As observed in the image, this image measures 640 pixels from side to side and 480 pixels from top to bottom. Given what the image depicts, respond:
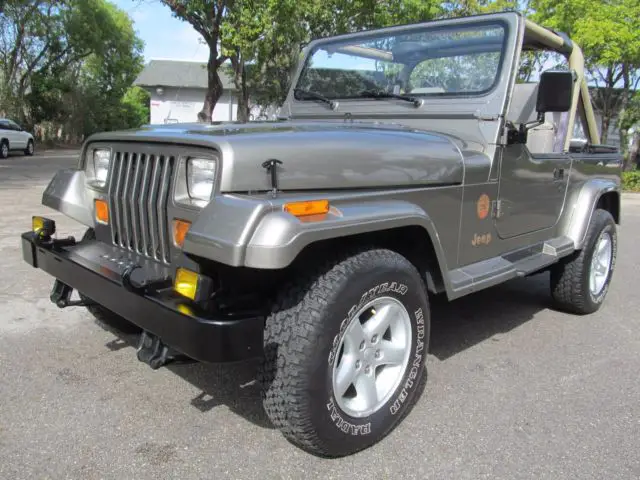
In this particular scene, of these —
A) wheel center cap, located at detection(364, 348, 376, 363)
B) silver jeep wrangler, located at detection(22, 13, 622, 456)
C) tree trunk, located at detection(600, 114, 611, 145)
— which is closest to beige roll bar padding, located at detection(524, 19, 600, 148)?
silver jeep wrangler, located at detection(22, 13, 622, 456)

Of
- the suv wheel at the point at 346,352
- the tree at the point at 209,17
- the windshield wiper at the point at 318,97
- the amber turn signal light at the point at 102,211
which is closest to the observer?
the suv wheel at the point at 346,352

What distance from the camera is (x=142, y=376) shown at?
3.20 metres

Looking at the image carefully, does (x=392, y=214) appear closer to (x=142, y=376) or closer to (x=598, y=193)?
(x=142, y=376)

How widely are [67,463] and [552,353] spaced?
2962 millimetres

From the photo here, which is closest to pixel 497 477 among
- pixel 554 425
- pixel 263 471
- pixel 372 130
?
pixel 554 425

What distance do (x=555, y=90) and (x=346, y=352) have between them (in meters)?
1.85

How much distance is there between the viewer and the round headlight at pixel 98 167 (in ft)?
9.66

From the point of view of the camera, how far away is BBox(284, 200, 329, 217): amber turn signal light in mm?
2086

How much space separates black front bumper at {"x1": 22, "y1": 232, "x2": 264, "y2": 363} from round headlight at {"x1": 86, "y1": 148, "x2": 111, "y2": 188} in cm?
48

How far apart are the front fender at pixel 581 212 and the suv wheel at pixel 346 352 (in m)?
2.04

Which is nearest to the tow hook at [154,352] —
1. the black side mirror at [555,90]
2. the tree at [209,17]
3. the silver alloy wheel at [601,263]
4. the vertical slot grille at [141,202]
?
the vertical slot grille at [141,202]

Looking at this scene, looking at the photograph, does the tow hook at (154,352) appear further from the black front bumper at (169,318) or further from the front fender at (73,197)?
the front fender at (73,197)

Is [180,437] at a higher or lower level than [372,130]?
lower

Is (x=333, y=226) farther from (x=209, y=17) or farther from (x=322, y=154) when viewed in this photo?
(x=209, y=17)
